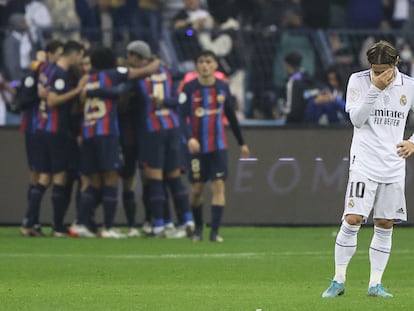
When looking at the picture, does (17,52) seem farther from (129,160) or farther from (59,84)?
(129,160)

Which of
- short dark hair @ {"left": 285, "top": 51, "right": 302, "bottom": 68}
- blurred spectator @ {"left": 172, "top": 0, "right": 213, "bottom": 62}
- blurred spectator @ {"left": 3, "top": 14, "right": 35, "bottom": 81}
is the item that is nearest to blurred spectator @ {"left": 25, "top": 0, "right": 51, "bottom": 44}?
blurred spectator @ {"left": 3, "top": 14, "right": 35, "bottom": 81}

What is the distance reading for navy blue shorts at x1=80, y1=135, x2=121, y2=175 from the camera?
1783 cm

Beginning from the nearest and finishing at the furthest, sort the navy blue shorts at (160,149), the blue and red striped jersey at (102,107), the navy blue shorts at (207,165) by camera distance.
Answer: the navy blue shorts at (207,165) → the blue and red striped jersey at (102,107) → the navy blue shorts at (160,149)

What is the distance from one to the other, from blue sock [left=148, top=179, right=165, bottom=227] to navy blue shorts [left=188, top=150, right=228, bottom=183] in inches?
29.4

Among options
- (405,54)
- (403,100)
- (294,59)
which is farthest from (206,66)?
(405,54)

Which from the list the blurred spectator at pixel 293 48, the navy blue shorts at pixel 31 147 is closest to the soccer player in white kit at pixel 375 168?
the navy blue shorts at pixel 31 147

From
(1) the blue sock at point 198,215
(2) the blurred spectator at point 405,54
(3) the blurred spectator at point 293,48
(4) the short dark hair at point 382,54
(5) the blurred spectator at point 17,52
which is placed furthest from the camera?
(2) the blurred spectator at point 405,54

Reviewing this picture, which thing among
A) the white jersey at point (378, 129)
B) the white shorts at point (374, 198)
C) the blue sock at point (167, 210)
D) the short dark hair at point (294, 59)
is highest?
the white jersey at point (378, 129)

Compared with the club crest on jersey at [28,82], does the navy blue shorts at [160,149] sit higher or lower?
lower

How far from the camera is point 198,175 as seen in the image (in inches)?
681

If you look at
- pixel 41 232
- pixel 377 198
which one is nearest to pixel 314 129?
pixel 41 232

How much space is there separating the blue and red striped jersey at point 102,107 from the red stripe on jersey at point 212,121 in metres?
1.20

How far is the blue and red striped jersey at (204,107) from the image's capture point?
1728 cm

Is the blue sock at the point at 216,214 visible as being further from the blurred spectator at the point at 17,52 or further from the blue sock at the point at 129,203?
the blurred spectator at the point at 17,52
